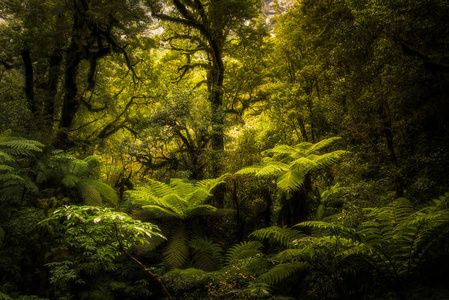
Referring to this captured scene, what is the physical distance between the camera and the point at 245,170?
4.04 metres

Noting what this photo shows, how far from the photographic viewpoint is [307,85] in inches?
279

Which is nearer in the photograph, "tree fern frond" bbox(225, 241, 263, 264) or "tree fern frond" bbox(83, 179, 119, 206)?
"tree fern frond" bbox(225, 241, 263, 264)

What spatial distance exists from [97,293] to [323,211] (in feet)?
13.0

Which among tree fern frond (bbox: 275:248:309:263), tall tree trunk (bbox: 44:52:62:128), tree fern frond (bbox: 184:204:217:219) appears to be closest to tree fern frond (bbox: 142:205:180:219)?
tree fern frond (bbox: 184:204:217:219)

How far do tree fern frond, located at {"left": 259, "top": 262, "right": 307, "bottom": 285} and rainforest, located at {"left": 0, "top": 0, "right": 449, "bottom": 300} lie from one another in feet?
0.06

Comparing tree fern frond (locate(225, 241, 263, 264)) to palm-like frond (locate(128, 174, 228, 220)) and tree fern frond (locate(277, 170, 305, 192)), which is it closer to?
palm-like frond (locate(128, 174, 228, 220))

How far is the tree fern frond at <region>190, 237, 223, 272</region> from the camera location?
3.82m

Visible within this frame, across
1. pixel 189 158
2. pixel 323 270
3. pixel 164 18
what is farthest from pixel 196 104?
pixel 323 270

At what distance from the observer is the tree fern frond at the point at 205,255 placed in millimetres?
3824

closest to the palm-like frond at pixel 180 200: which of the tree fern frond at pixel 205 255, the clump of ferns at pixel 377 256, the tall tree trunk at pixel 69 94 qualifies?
the tree fern frond at pixel 205 255

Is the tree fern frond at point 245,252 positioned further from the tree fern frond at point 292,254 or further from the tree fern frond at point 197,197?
the tree fern frond at point 197,197

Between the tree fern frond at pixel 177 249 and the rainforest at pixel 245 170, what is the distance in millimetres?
22

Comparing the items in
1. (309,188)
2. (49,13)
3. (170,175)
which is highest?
(49,13)

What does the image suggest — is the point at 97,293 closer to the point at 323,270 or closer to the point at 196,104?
the point at 323,270
